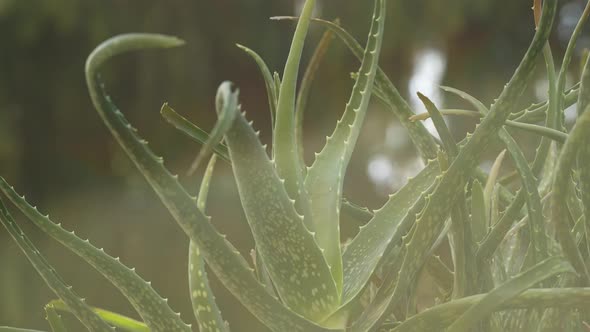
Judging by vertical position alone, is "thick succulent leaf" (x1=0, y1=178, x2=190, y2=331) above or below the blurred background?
below

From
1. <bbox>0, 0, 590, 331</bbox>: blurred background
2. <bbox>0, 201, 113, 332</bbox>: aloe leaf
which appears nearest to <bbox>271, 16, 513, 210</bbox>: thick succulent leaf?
<bbox>0, 201, 113, 332</bbox>: aloe leaf

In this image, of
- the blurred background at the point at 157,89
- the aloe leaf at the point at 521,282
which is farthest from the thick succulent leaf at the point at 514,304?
the blurred background at the point at 157,89

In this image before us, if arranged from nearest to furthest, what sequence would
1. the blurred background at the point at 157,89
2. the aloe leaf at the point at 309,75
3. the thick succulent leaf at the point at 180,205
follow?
the thick succulent leaf at the point at 180,205
the aloe leaf at the point at 309,75
the blurred background at the point at 157,89

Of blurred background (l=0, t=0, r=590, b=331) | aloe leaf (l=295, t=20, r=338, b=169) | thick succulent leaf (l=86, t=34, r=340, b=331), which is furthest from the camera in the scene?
blurred background (l=0, t=0, r=590, b=331)

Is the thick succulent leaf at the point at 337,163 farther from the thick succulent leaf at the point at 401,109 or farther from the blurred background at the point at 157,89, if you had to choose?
the blurred background at the point at 157,89

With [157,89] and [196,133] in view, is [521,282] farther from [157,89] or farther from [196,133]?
[157,89]

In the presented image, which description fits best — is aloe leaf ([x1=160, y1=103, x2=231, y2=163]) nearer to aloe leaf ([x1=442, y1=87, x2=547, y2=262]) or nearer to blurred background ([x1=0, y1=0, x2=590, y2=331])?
aloe leaf ([x1=442, y1=87, x2=547, y2=262])
